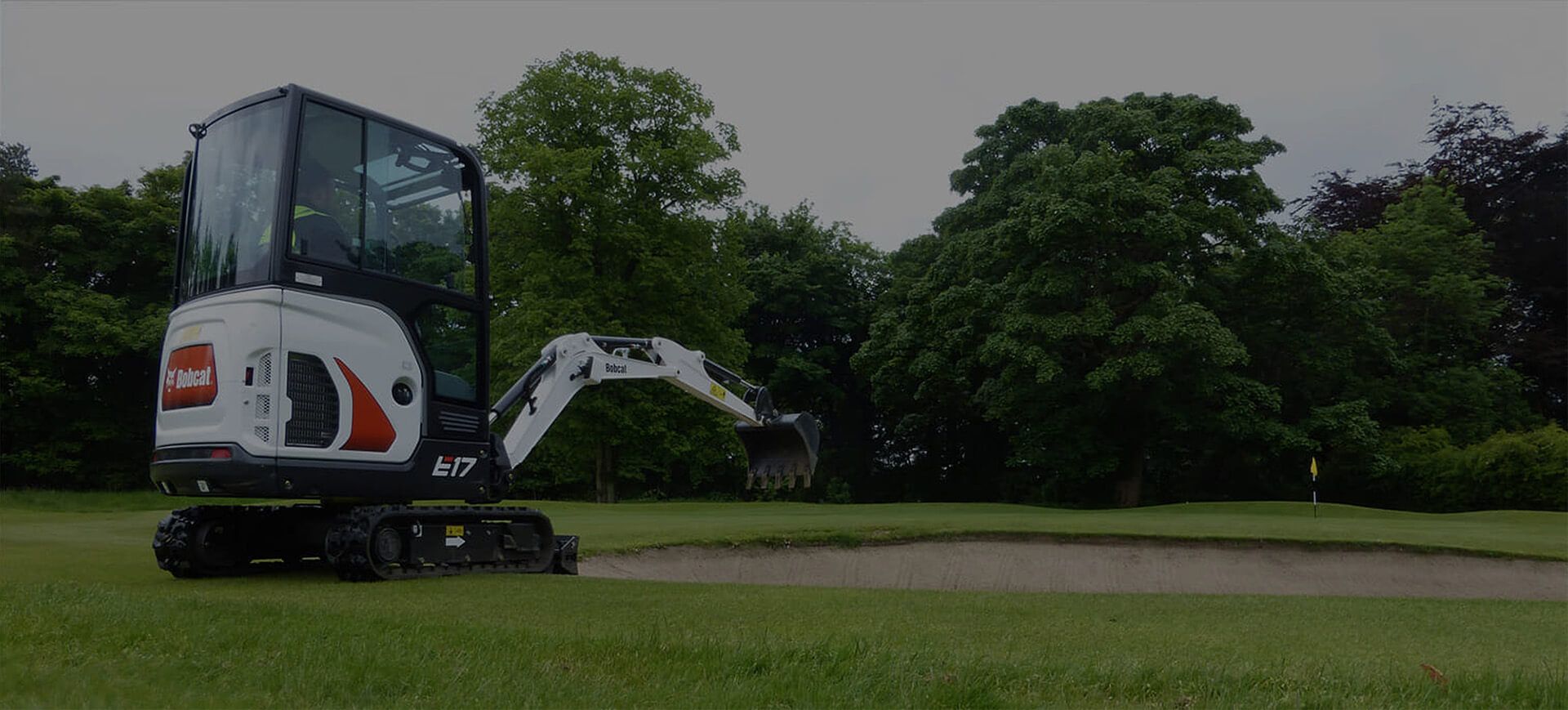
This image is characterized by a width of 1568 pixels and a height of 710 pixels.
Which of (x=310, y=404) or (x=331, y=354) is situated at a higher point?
(x=331, y=354)

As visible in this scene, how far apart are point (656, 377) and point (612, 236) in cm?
1875

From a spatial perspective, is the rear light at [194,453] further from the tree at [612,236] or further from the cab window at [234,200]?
the tree at [612,236]

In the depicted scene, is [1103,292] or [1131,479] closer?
[1103,292]

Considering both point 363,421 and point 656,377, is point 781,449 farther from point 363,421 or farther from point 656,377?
point 363,421

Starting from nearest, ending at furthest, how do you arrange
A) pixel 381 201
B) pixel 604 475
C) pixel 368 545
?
pixel 368 545, pixel 381 201, pixel 604 475

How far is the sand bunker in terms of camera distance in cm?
1284

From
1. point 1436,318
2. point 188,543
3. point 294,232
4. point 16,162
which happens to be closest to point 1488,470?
point 1436,318

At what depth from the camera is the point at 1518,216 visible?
34.2 metres

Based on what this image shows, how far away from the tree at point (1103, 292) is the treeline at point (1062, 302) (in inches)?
3.8

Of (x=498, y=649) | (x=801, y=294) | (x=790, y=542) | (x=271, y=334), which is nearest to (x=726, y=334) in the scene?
(x=801, y=294)

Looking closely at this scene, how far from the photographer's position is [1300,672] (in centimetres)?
434

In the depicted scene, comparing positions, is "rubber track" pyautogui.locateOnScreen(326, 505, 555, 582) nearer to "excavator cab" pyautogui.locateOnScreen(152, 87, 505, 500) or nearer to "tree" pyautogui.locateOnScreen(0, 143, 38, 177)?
"excavator cab" pyautogui.locateOnScreen(152, 87, 505, 500)

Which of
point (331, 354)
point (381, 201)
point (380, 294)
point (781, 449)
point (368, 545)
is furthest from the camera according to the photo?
point (781, 449)

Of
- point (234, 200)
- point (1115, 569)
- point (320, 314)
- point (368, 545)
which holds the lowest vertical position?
point (1115, 569)
